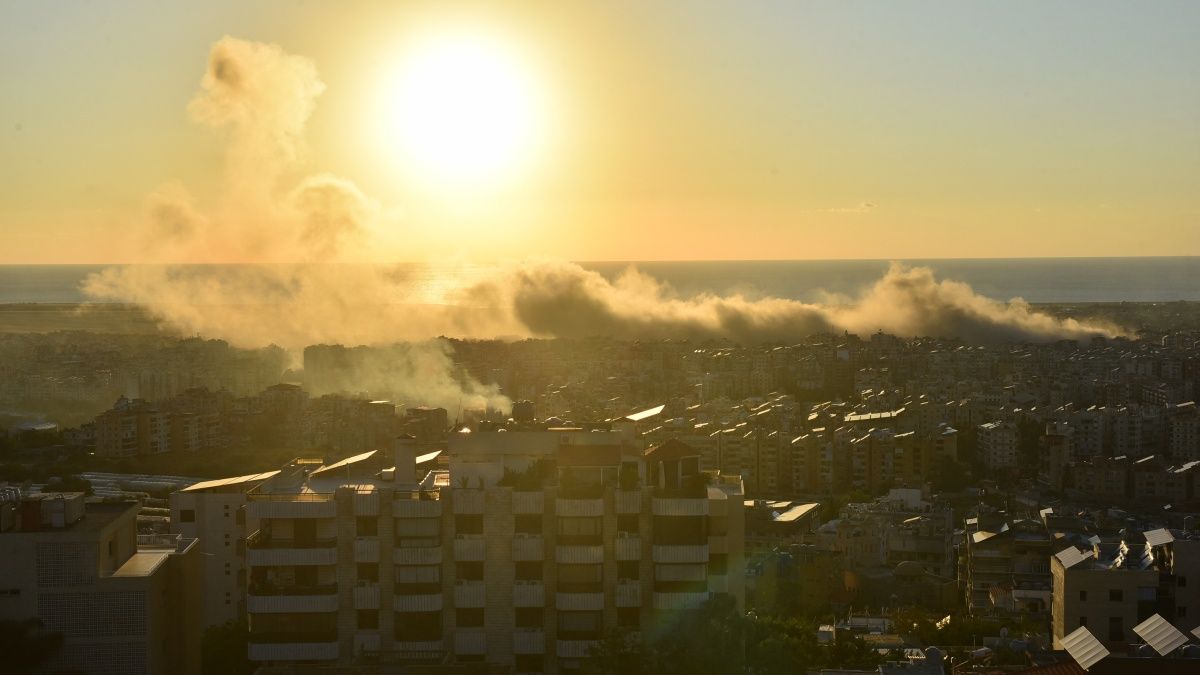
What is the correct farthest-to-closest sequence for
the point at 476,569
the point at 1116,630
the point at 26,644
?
the point at 1116,630
the point at 476,569
the point at 26,644

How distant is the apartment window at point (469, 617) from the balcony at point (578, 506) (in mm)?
967

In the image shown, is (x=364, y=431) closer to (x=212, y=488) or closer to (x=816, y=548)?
(x=816, y=548)

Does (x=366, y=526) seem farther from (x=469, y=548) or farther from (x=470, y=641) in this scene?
(x=470, y=641)

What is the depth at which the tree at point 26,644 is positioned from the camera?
9633 mm

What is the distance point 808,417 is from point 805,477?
26.7 ft

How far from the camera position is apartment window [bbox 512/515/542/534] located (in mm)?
11039

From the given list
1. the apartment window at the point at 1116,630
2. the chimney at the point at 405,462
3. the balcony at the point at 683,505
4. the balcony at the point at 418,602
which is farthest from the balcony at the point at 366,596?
the apartment window at the point at 1116,630

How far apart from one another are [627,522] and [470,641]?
150 cm

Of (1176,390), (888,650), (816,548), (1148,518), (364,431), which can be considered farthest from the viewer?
(1176,390)

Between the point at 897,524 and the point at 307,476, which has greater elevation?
the point at 307,476

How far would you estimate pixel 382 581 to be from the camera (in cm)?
1093

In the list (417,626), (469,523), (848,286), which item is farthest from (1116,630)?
(848,286)

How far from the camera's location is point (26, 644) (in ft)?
32.0

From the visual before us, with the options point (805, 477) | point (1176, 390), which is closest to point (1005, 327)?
point (1176, 390)
